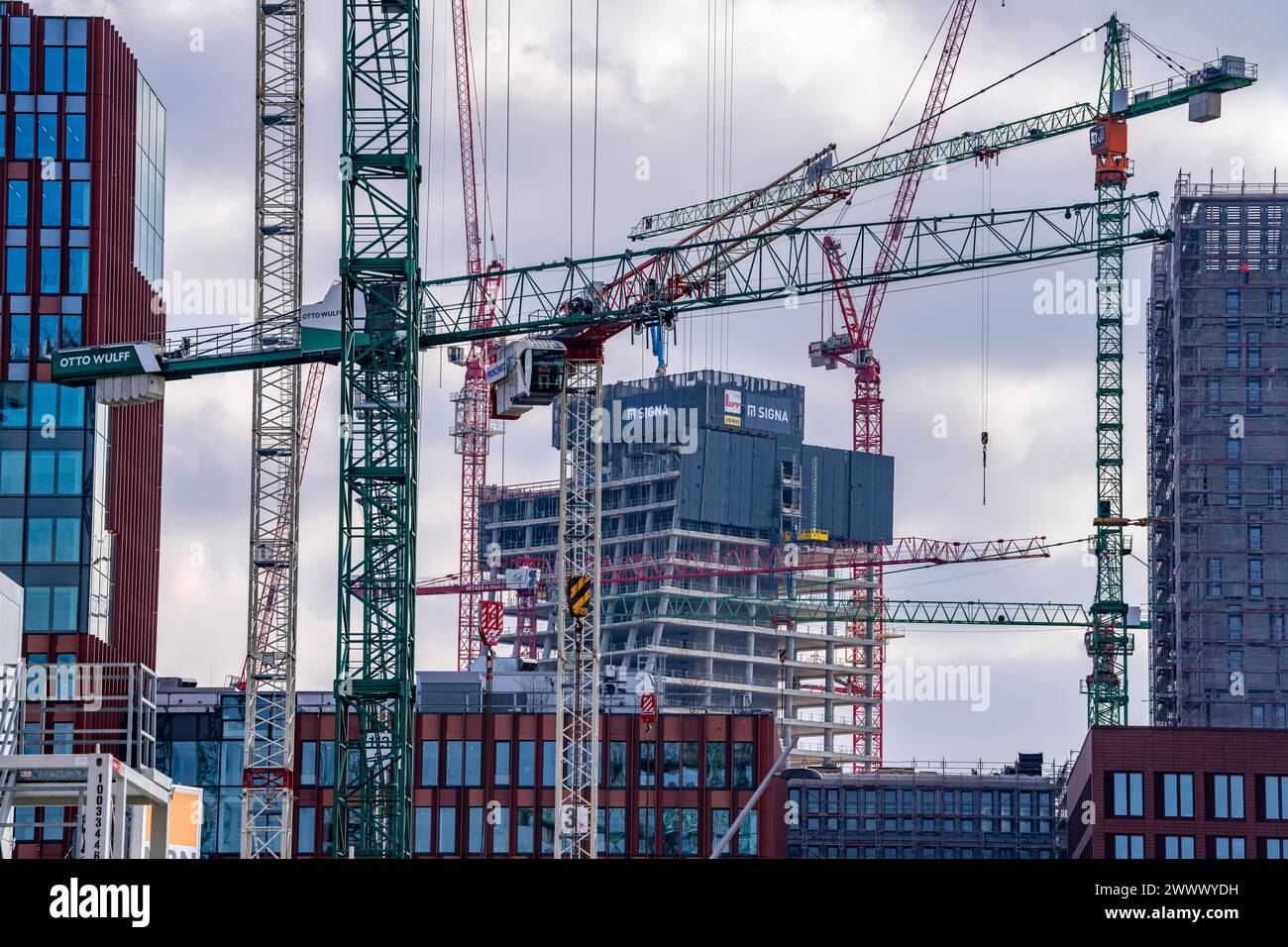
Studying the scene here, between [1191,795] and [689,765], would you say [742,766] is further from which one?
[1191,795]

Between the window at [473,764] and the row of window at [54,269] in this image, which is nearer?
the row of window at [54,269]

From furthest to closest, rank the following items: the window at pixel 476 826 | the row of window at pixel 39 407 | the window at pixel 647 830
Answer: the window at pixel 647 830 < the window at pixel 476 826 < the row of window at pixel 39 407

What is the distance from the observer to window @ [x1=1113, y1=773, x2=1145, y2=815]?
13262 centimetres

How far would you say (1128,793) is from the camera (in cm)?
13300

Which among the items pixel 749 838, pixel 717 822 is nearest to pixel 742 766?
pixel 717 822

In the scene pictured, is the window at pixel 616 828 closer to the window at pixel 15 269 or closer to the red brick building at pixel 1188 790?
the red brick building at pixel 1188 790

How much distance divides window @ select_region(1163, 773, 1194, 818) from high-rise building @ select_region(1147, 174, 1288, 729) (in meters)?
57.8

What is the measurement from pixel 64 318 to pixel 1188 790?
241ft

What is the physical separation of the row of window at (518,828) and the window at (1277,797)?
32.3m

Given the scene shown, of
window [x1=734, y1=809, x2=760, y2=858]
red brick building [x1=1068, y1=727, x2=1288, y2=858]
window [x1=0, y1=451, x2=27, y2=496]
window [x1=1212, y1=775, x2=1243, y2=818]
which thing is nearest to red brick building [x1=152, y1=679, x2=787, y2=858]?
window [x1=734, y1=809, x2=760, y2=858]

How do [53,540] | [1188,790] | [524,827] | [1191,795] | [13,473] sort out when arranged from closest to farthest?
[1191,795] → [1188,790] → [53,540] → [13,473] → [524,827]

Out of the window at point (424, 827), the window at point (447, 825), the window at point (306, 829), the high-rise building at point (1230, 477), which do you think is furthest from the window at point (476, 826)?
the high-rise building at point (1230, 477)

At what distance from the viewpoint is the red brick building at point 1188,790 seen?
131750 millimetres

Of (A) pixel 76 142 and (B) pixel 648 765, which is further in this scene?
(B) pixel 648 765
